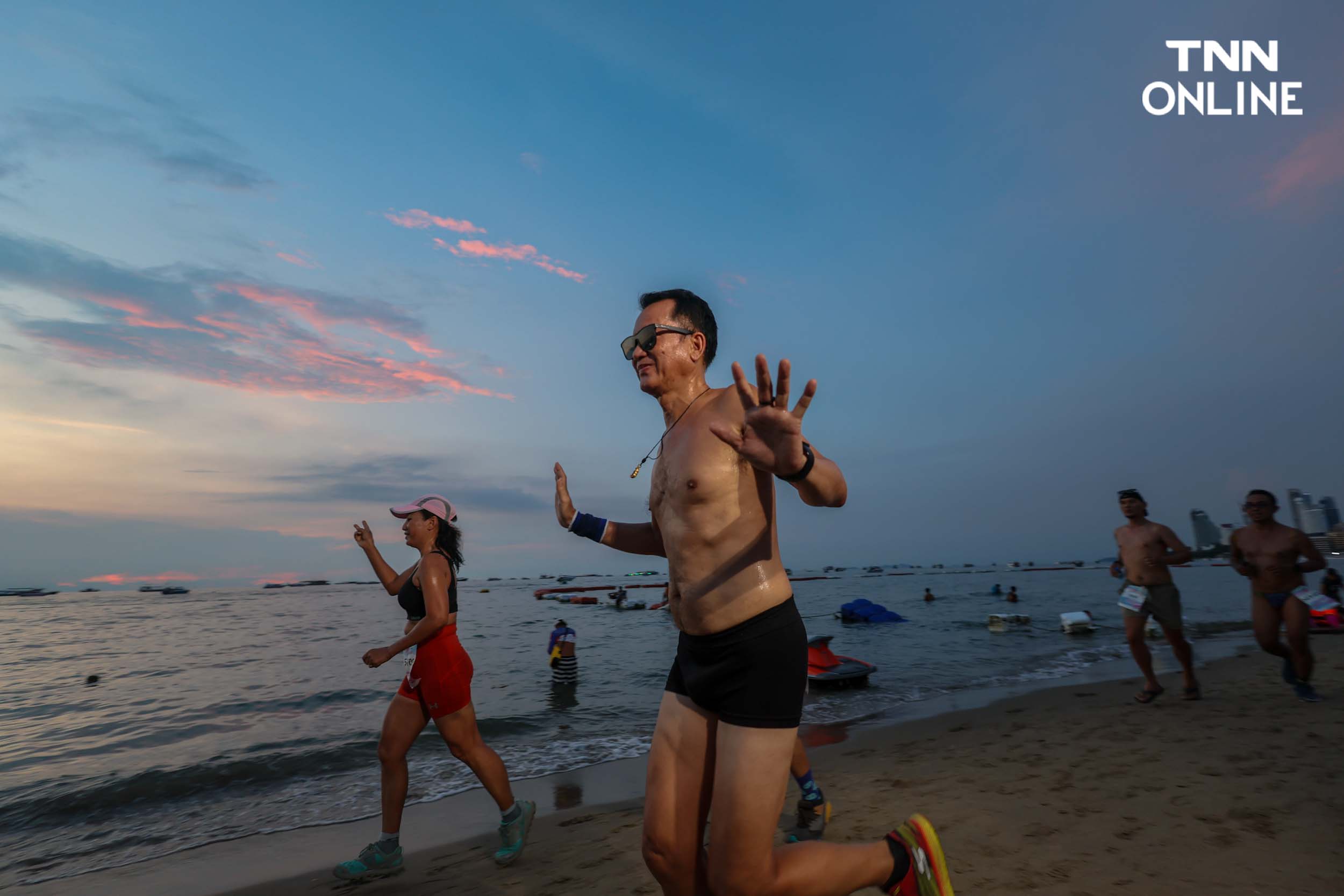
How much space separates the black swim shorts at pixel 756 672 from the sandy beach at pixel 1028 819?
2335 millimetres

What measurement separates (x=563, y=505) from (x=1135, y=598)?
27.4ft

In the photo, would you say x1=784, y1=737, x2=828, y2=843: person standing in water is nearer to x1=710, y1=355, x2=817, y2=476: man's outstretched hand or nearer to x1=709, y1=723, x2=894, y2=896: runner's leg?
x1=709, y1=723, x2=894, y2=896: runner's leg

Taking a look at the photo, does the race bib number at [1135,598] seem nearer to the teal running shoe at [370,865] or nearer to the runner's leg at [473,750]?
the runner's leg at [473,750]

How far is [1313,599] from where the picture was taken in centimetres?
716

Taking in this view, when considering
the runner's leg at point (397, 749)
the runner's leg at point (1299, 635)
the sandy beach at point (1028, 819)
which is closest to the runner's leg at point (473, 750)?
the runner's leg at point (397, 749)

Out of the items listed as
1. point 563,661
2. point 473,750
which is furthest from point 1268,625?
point 563,661

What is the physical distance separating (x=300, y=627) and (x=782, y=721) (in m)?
39.6

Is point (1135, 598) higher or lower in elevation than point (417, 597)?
lower

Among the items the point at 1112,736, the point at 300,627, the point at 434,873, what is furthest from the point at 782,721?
the point at 300,627

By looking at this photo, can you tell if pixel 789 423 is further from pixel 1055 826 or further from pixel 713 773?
pixel 1055 826

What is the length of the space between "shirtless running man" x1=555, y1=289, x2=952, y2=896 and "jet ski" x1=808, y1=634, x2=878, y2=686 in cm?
1030

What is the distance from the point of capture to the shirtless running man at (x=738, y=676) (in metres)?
2.22

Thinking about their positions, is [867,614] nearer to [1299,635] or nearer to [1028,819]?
[1299,635]

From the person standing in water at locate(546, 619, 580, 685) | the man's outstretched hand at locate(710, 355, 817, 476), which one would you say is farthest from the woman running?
the person standing in water at locate(546, 619, 580, 685)
